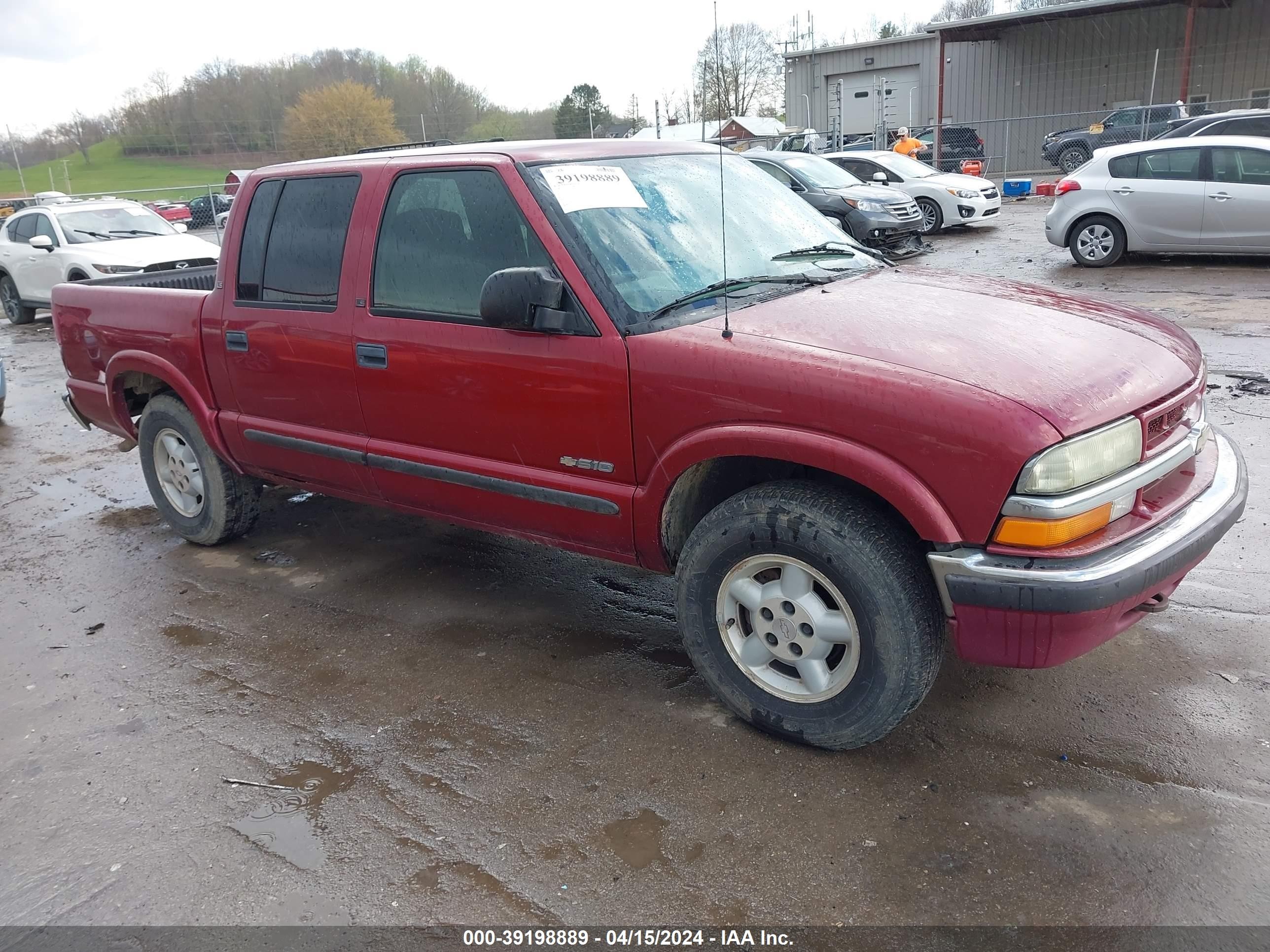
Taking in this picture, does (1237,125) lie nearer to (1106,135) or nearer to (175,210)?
(1106,135)

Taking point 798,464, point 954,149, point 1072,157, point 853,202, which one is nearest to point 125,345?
point 798,464

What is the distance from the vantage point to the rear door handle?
12.8ft

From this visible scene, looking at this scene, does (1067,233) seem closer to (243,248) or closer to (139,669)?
(243,248)

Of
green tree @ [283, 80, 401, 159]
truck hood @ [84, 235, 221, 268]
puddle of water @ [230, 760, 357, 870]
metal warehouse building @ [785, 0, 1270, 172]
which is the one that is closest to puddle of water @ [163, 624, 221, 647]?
puddle of water @ [230, 760, 357, 870]

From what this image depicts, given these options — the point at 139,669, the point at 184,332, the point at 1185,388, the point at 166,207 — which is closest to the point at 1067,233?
the point at 1185,388

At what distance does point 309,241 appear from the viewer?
4.25 m

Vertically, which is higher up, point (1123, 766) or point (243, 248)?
point (243, 248)

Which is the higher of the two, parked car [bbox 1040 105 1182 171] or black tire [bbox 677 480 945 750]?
parked car [bbox 1040 105 1182 171]

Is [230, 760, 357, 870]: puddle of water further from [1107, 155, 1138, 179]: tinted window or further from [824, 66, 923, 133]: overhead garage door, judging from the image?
[824, 66, 923, 133]: overhead garage door

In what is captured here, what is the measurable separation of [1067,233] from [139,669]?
11.9 m

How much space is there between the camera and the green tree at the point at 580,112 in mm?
13248

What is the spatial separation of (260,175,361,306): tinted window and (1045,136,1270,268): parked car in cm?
1064

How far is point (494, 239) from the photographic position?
361cm

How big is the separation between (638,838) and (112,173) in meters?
48.4
